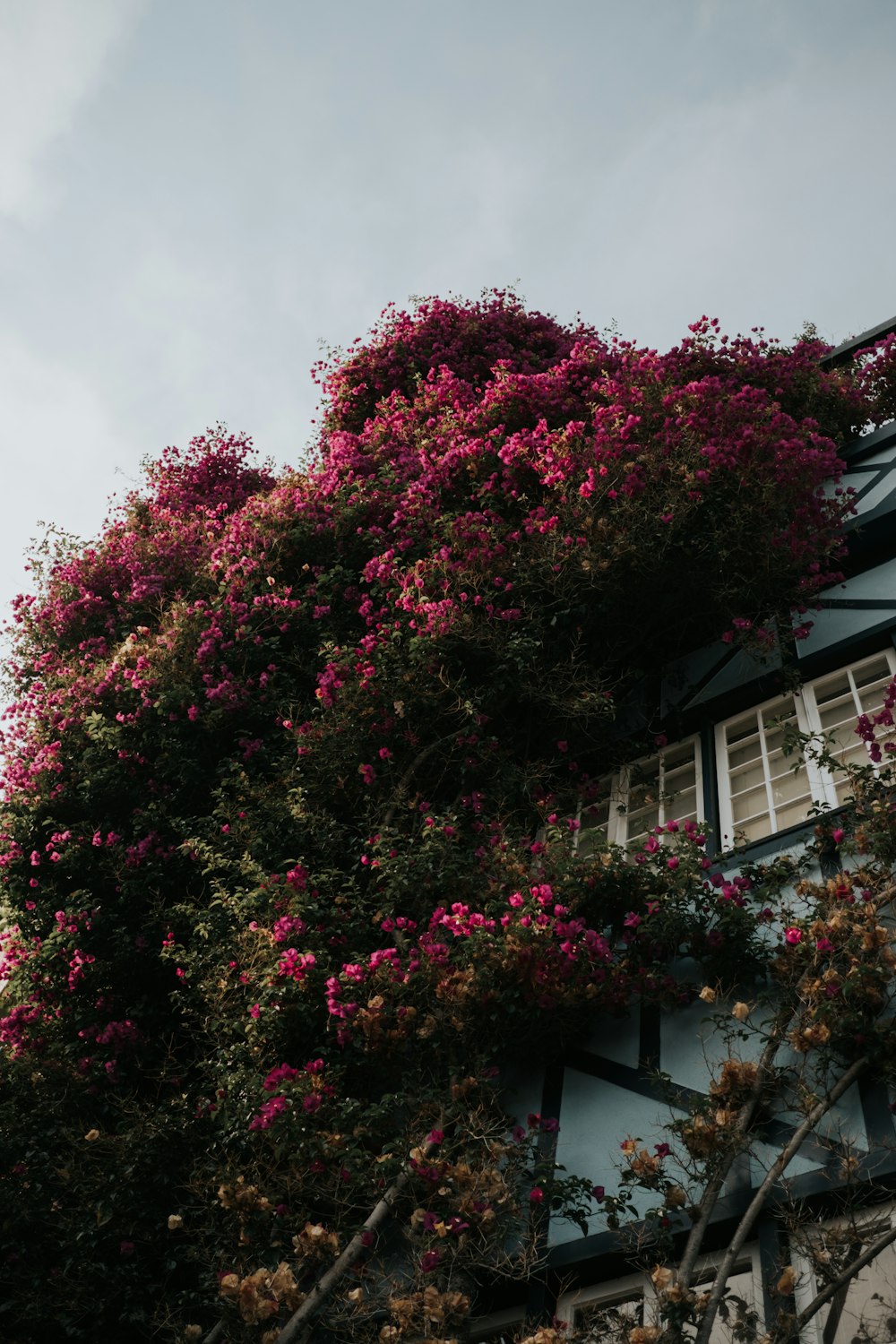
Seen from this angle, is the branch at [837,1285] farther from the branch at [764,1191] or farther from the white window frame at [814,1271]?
the branch at [764,1191]

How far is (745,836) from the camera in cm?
718

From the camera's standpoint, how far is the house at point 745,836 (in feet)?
17.2

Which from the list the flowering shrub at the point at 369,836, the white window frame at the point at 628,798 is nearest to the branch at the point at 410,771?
the flowering shrub at the point at 369,836

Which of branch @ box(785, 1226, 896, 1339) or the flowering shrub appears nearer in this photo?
A: branch @ box(785, 1226, 896, 1339)

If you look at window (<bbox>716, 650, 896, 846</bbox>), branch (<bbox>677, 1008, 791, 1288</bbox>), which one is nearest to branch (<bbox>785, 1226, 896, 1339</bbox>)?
branch (<bbox>677, 1008, 791, 1288</bbox>)

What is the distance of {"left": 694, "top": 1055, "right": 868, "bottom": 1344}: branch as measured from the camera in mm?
4770

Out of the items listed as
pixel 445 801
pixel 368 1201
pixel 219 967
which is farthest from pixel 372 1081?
pixel 445 801

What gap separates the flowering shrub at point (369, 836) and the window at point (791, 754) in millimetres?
531

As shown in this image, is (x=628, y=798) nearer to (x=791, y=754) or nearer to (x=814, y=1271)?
(x=791, y=754)

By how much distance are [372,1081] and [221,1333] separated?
1.47 metres

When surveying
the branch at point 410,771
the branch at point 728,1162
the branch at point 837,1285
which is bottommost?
the branch at point 837,1285

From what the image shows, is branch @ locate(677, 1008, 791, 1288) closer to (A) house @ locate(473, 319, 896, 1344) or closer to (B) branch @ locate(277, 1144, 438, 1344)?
(A) house @ locate(473, 319, 896, 1344)

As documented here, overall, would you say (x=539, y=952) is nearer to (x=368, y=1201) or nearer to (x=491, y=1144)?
(x=491, y=1144)

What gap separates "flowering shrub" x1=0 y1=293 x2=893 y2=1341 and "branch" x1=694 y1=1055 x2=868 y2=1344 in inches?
8.6
